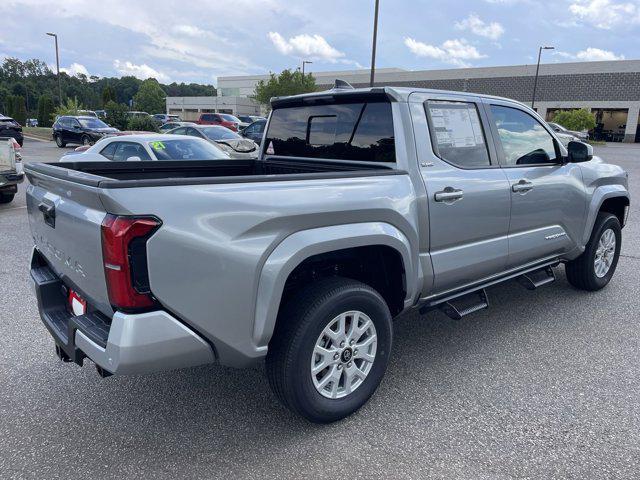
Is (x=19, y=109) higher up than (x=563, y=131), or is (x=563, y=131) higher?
(x=19, y=109)

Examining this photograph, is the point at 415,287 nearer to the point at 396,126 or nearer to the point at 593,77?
the point at 396,126

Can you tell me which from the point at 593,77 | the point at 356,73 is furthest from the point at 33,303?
the point at 356,73

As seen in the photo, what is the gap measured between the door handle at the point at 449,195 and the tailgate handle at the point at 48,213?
2.20m

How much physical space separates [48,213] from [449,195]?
2.35 metres

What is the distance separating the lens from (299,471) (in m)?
2.53

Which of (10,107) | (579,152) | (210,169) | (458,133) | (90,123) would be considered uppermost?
(10,107)

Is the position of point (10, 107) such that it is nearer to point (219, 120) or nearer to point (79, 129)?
point (219, 120)

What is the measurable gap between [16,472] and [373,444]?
1.78 m

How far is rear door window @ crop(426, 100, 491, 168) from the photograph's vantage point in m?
3.45

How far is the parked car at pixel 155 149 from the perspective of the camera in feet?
29.1

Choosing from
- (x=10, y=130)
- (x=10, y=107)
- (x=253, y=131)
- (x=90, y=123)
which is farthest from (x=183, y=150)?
(x=10, y=107)

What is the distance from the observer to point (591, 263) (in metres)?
5.06

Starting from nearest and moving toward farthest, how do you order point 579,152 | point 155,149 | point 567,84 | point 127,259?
point 127,259 → point 579,152 → point 155,149 → point 567,84

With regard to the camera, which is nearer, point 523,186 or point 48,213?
point 48,213
